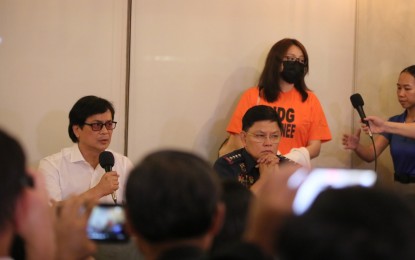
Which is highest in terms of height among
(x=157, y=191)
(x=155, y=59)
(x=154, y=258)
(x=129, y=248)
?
(x=155, y=59)

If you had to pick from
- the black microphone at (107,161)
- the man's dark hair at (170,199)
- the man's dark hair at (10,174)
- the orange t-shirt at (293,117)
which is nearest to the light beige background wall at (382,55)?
the orange t-shirt at (293,117)

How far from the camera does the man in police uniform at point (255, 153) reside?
10.0ft

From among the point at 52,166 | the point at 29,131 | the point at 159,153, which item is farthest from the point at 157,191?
the point at 29,131

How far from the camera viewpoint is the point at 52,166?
11.0 ft

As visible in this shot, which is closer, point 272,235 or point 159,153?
point 272,235

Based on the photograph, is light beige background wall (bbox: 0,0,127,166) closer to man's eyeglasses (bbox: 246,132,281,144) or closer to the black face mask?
the black face mask

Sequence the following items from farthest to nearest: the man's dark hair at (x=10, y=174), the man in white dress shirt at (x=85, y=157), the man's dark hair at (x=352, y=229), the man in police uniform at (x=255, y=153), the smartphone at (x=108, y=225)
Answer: the man in white dress shirt at (x=85, y=157) < the man in police uniform at (x=255, y=153) < the smartphone at (x=108, y=225) < the man's dark hair at (x=10, y=174) < the man's dark hair at (x=352, y=229)

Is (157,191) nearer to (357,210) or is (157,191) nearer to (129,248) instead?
(357,210)

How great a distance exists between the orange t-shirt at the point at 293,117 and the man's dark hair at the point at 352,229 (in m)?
3.16

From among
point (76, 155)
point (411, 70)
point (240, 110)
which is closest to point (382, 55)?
point (411, 70)

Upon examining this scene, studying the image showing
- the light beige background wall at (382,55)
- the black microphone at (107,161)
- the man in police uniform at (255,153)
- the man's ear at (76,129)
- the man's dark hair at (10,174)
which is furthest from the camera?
the light beige background wall at (382,55)

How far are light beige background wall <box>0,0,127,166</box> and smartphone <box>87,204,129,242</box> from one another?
272 cm

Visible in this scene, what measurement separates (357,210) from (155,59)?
3.55 meters

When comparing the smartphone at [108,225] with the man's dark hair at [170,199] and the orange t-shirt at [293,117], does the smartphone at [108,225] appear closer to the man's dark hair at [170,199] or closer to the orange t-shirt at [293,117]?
the man's dark hair at [170,199]
